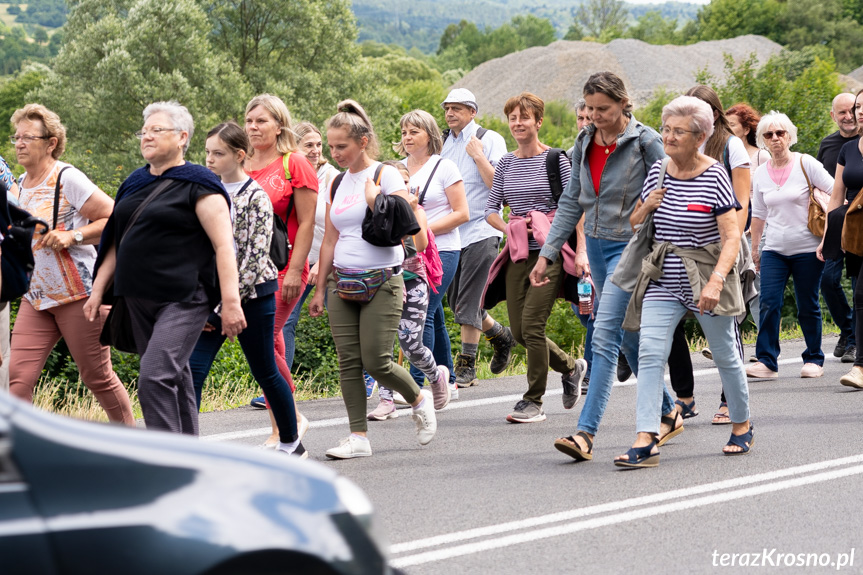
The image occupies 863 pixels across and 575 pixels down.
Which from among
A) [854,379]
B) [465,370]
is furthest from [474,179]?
[854,379]

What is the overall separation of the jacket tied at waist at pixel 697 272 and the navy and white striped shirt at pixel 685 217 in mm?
34

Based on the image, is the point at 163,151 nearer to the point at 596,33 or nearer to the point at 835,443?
the point at 835,443

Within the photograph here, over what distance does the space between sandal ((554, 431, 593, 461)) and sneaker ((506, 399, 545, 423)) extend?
129 centimetres

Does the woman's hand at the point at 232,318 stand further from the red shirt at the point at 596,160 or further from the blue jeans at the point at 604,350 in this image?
the red shirt at the point at 596,160

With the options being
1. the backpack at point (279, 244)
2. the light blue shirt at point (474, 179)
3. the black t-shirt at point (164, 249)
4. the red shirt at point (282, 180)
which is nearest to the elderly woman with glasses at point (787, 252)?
the light blue shirt at point (474, 179)

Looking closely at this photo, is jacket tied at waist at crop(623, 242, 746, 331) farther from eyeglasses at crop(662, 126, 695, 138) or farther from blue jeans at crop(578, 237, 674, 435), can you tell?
eyeglasses at crop(662, 126, 695, 138)

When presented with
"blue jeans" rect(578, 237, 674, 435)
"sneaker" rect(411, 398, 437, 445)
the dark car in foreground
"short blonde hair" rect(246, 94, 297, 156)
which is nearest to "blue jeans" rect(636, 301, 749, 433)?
"blue jeans" rect(578, 237, 674, 435)

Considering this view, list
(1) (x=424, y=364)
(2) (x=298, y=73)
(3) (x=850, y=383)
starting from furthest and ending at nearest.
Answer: (2) (x=298, y=73) < (3) (x=850, y=383) < (1) (x=424, y=364)

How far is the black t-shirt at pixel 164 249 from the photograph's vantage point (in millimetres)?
5062

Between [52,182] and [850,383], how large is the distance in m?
5.62

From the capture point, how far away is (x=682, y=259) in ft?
19.1

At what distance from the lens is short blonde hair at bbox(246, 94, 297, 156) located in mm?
6492

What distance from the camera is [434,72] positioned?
115 m

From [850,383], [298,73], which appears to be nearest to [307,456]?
[850,383]
